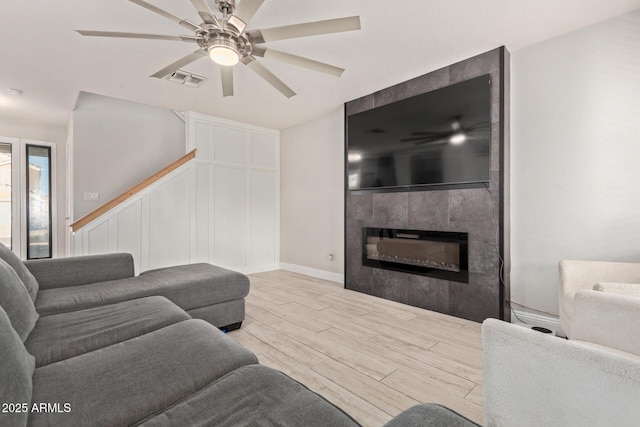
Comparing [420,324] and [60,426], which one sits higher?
[60,426]

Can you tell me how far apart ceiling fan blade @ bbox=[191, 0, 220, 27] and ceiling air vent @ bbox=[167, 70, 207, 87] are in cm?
169

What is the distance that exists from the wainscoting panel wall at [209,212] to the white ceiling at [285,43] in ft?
3.21

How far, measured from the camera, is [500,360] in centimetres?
89

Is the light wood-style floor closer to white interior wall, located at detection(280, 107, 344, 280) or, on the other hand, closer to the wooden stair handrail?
white interior wall, located at detection(280, 107, 344, 280)

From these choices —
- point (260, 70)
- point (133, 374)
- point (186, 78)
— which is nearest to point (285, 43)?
point (260, 70)

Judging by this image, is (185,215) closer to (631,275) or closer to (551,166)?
(551,166)

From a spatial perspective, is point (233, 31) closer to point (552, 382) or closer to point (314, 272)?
point (552, 382)

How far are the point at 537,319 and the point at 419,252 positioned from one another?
1.17 m

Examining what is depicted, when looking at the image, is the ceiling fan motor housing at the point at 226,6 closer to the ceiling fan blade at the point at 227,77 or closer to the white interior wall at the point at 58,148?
the ceiling fan blade at the point at 227,77

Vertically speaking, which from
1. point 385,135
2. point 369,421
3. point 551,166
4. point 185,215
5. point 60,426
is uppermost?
point 385,135

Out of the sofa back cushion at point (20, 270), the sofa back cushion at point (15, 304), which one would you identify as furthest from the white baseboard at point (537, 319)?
the sofa back cushion at point (20, 270)

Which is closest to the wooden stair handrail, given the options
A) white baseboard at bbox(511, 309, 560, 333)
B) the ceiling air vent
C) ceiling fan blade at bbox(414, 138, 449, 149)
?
the ceiling air vent

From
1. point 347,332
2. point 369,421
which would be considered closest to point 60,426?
point 369,421

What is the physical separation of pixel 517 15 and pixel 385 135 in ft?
5.22
